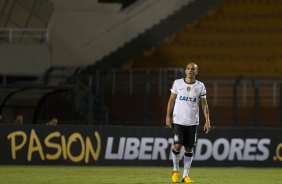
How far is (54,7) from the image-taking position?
122ft

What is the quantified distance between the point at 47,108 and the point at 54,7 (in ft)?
26.6

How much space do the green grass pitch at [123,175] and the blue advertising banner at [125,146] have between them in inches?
25.4

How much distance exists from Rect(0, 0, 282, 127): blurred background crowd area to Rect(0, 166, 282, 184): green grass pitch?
6.32 m

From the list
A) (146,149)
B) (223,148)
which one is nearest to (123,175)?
(146,149)

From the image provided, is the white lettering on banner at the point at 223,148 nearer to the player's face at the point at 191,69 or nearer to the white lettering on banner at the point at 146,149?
the white lettering on banner at the point at 146,149

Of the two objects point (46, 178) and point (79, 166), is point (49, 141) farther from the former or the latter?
point (46, 178)

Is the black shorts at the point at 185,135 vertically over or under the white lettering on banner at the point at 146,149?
over

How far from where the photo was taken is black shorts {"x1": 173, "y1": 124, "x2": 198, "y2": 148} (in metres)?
18.1

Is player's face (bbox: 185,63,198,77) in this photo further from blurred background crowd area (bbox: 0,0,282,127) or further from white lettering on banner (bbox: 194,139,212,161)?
blurred background crowd area (bbox: 0,0,282,127)

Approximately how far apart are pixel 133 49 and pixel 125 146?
12289mm

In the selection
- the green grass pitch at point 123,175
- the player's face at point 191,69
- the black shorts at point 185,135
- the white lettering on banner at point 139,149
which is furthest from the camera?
the white lettering on banner at point 139,149

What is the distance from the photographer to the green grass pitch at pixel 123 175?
18.5 metres

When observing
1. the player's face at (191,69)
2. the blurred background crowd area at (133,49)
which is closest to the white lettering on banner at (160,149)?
the blurred background crowd area at (133,49)

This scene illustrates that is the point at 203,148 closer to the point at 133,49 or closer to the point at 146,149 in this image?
the point at 146,149
